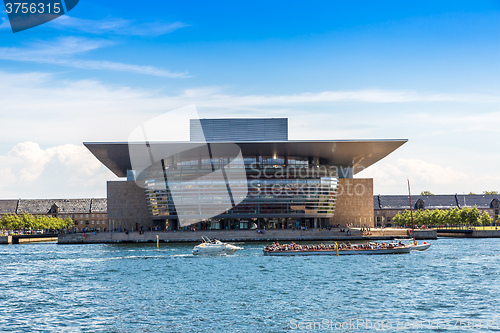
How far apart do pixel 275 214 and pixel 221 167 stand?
37.6ft

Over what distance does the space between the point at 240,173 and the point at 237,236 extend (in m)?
12.3

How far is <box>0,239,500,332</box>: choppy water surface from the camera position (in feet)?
92.4

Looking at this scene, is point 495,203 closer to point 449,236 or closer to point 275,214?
point 449,236

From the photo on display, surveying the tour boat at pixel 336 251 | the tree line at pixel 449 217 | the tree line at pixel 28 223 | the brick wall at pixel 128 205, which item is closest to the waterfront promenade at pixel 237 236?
the brick wall at pixel 128 205

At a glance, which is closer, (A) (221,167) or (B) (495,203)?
(A) (221,167)

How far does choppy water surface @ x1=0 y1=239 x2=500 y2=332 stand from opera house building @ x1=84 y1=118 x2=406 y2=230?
43598mm

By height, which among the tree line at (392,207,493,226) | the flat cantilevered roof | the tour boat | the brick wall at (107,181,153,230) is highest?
the flat cantilevered roof

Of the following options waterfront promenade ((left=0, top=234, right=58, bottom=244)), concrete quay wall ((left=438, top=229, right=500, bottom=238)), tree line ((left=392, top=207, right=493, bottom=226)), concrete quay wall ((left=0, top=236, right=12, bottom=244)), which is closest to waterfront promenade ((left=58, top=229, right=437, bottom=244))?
concrete quay wall ((left=438, top=229, right=500, bottom=238))

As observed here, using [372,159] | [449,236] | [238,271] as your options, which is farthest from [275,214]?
[238,271]

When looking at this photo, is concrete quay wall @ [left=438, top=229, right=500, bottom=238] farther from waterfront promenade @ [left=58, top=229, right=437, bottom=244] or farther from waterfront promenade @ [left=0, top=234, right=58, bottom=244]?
waterfront promenade @ [left=0, top=234, right=58, bottom=244]

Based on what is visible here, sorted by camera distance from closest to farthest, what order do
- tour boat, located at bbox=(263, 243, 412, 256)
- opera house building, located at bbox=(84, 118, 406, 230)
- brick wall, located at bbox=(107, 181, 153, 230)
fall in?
1. tour boat, located at bbox=(263, 243, 412, 256)
2. opera house building, located at bbox=(84, 118, 406, 230)
3. brick wall, located at bbox=(107, 181, 153, 230)

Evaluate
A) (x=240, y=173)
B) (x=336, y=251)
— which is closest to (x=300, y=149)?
(x=240, y=173)

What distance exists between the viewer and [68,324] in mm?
28578

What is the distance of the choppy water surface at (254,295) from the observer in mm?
28172
